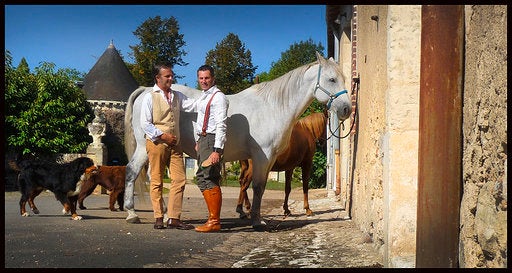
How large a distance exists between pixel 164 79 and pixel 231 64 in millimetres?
50579

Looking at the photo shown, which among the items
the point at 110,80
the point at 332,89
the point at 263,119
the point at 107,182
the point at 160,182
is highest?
Answer: the point at 110,80

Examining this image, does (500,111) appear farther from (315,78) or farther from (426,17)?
(315,78)

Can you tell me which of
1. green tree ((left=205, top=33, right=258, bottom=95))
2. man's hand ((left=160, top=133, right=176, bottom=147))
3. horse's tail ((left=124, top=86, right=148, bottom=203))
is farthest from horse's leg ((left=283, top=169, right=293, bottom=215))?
green tree ((left=205, top=33, right=258, bottom=95))

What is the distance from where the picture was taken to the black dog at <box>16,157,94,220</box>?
334 inches

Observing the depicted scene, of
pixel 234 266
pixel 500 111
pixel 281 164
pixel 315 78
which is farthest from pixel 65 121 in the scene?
pixel 500 111

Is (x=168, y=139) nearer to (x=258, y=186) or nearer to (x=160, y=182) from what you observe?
(x=160, y=182)

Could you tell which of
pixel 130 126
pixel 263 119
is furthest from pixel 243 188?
pixel 130 126

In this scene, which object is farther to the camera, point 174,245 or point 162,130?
point 162,130

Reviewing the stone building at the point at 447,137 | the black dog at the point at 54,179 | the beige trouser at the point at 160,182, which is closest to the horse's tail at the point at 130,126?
the black dog at the point at 54,179

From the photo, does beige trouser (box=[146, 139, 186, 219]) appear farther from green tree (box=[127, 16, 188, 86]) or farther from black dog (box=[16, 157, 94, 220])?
green tree (box=[127, 16, 188, 86])

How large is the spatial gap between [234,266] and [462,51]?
2421mm

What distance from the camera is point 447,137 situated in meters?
3.58

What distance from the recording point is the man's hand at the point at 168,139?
24.2ft

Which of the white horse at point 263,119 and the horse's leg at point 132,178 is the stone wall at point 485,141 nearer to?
the white horse at point 263,119
